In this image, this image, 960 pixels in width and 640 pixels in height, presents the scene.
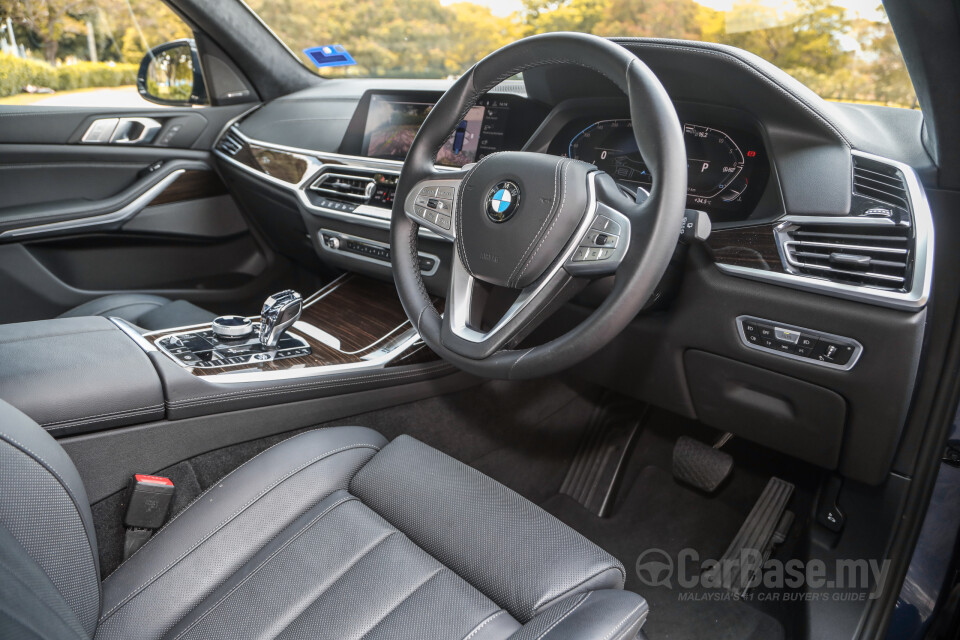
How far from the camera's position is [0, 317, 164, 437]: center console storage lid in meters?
1.10

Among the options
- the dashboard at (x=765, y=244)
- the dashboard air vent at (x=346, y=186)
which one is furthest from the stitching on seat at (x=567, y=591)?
the dashboard air vent at (x=346, y=186)

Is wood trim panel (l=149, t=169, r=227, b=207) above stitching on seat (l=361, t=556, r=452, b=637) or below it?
below

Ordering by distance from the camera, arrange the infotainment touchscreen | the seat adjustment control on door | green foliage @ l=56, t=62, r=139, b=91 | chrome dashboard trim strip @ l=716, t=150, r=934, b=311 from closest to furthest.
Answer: chrome dashboard trim strip @ l=716, t=150, r=934, b=311
the seat adjustment control on door
the infotainment touchscreen
green foliage @ l=56, t=62, r=139, b=91

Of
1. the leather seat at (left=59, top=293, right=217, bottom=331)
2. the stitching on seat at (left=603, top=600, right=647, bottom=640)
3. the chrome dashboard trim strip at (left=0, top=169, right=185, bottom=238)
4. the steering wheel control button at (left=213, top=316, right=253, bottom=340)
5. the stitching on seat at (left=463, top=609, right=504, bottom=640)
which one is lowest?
the leather seat at (left=59, top=293, right=217, bottom=331)

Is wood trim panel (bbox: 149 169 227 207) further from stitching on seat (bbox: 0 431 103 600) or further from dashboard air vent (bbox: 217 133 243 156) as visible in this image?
stitching on seat (bbox: 0 431 103 600)

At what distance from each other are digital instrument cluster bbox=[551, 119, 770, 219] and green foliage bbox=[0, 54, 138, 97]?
1710 millimetres

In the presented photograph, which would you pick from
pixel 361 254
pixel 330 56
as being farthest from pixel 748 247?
pixel 330 56

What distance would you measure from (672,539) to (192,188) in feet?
6.06

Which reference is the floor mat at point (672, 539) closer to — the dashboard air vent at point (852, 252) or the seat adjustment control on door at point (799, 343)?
the seat adjustment control on door at point (799, 343)

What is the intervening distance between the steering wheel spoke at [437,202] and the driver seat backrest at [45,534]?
2.08ft

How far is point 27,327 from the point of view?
1264 millimetres

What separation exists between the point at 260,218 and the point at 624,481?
1435 millimetres

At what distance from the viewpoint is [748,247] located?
1227 mm

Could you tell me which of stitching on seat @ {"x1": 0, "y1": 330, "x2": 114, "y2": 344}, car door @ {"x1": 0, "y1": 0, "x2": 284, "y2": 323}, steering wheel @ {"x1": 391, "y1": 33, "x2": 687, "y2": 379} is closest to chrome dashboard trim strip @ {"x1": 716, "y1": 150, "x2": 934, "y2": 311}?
steering wheel @ {"x1": 391, "y1": 33, "x2": 687, "y2": 379}
